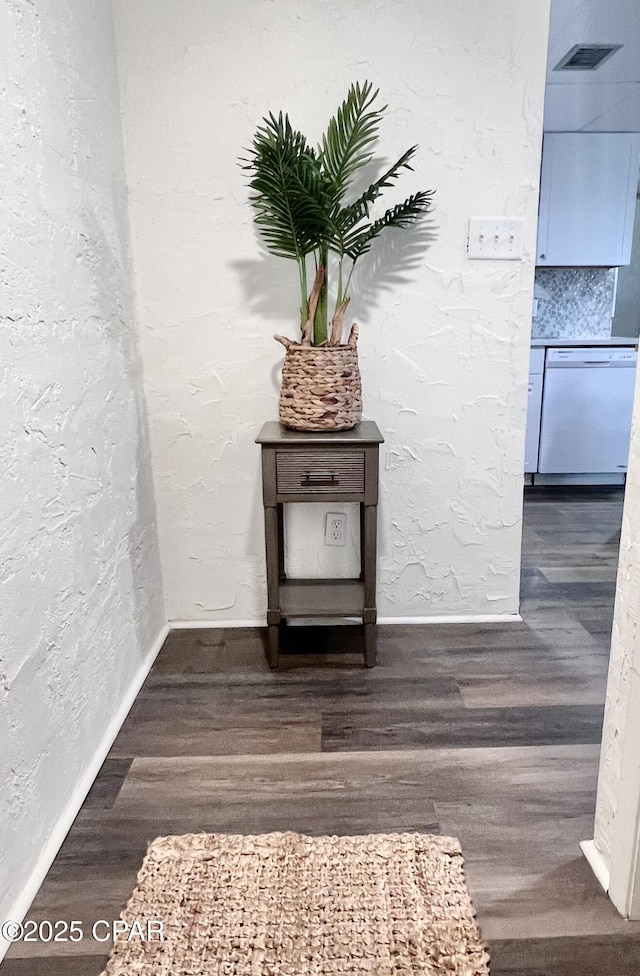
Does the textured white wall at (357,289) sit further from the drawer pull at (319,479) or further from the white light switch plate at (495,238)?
the drawer pull at (319,479)

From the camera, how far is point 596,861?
114cm

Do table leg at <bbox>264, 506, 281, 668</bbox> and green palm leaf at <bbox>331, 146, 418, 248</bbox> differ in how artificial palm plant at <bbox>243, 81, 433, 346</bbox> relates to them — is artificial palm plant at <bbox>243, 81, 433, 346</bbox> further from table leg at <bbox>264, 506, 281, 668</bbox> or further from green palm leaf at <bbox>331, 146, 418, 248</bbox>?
table leg at <bbox>264, 506, 281, 668</bbox>

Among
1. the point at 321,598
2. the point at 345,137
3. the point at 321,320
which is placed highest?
the point at 345,137

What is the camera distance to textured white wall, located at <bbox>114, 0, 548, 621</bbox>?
5.53 ft

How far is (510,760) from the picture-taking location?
1423mm

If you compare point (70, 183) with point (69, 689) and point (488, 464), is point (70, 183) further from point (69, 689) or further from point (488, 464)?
point (488, 464)

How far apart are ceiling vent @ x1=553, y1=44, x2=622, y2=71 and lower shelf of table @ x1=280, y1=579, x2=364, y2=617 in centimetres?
266

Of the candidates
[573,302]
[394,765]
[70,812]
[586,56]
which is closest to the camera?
[70,812]

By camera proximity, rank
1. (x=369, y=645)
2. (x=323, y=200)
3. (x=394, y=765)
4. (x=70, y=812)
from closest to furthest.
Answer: (x=70, y=812)
(x=394, y=765)
(x=323, y=200)
(x=369, y=645)

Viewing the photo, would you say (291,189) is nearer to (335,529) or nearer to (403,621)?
(335,529)

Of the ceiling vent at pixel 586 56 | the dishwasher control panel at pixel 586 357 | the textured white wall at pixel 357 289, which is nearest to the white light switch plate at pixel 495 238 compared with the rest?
the textured white wall at pixel 357 289

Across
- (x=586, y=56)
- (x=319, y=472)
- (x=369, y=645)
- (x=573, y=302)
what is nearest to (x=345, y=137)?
(x=319, y=472)

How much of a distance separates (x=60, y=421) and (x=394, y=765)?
1049mm

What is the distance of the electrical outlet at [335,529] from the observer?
6.64 feet
